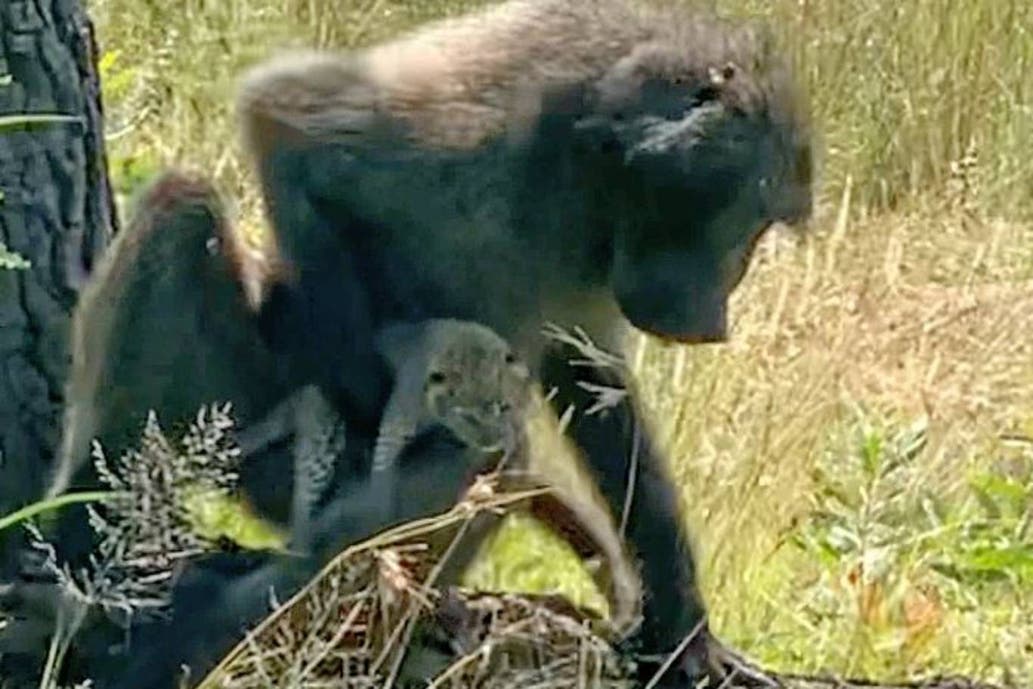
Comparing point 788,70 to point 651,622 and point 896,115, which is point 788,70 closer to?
point 651,622

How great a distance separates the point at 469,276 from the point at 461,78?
0.92ft

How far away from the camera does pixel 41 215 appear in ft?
13.9

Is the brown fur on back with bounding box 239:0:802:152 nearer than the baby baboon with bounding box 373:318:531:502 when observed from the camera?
No

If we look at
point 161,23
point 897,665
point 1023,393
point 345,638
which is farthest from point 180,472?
point 161,23

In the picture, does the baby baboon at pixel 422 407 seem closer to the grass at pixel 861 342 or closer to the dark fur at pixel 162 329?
the dark fur at pixel 162 329

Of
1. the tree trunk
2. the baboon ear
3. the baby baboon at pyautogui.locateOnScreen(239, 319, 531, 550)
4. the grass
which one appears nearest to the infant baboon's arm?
the baby baboon at pyautogui.locateOnScreen(239, 319, 531, 550)

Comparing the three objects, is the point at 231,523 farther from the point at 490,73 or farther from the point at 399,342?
the point at 490,73

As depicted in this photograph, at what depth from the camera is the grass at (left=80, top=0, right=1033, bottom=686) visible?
4906mm

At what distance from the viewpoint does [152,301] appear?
13.4ft

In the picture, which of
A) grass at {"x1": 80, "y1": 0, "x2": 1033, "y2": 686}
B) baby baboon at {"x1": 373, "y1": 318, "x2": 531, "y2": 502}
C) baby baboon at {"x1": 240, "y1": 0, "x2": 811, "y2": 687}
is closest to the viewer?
baby baboon at {"x1": 373, "y1": 318, "x2": 531, "y2": 502}

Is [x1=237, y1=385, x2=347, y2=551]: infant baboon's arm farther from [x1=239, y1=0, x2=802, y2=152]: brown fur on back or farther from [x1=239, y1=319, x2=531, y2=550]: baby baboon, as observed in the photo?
[x1=239, y1=0, x2=802, y2=152]: brown fur on back

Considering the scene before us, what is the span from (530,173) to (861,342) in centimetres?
210

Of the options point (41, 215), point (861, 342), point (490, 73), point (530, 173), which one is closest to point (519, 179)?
point (530, 173)

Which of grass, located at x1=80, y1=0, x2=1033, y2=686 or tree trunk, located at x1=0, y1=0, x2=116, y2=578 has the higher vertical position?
tree trunk, located at x1=0, y1=0, x2=116, y2=578
